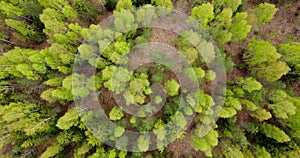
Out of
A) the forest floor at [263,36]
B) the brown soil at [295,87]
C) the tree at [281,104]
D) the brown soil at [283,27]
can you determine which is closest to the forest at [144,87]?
the tree at [281,104]

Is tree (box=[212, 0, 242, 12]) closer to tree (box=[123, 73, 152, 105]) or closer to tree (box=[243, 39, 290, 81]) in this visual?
tree (box=[243, 39, 290, 81])

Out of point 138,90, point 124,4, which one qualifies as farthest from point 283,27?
point 138,90

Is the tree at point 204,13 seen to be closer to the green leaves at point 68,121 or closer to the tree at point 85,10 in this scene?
the tree at point 85,10

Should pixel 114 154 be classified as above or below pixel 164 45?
below

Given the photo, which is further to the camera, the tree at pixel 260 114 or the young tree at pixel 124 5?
the young tree at pixel 124 5

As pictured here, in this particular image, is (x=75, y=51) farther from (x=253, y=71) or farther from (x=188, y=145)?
(x=253, y=71)

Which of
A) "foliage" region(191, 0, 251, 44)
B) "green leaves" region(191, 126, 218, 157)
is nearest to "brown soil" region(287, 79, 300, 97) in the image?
"foliage" region(191, 0, 251, 44)

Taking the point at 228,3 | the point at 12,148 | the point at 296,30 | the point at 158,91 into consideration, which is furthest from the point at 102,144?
the point at 296,30
